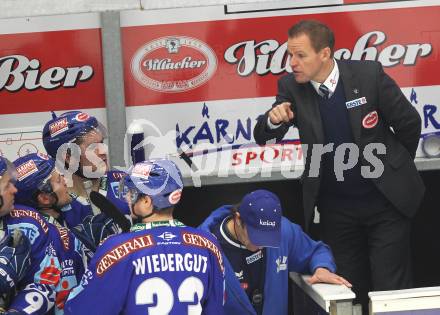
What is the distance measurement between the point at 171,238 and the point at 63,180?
3.35ft

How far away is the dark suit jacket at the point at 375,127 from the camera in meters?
5.03

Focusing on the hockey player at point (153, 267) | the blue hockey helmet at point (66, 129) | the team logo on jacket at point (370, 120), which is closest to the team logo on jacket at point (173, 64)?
the blue hockey helmet at point (66, 129)

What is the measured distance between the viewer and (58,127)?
16.2 ft

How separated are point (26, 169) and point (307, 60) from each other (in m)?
1.58

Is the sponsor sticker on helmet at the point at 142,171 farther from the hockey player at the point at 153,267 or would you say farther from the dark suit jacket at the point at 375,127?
the dark suit jacket at the point at 375,127

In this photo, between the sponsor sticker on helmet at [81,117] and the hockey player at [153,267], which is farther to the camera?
the sponsor sticker on helmet at [81,117]

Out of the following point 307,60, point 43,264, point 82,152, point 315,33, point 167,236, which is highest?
point 315,33

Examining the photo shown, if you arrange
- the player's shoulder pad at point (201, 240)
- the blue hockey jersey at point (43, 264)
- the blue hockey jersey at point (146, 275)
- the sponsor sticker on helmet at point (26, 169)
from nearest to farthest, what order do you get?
the blue hockey jersey at point (146, 275) < the player's shoulder pad at point (201, 240) < the blue hockey jersey at point (43, 264) < the sponsor sticker on helmet at point (26, 169)

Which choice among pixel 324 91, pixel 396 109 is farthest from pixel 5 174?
pixel 396 109

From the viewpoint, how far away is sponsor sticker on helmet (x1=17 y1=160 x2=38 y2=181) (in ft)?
14.5

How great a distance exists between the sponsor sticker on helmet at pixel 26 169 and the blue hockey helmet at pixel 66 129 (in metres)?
0.47

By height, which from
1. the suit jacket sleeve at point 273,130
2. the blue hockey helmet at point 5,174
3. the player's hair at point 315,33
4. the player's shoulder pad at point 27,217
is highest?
the player's hair at point 315,33

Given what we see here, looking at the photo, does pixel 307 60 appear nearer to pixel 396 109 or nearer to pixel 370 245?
pixel 396 109

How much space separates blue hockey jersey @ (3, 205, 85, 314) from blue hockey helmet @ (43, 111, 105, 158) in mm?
715
